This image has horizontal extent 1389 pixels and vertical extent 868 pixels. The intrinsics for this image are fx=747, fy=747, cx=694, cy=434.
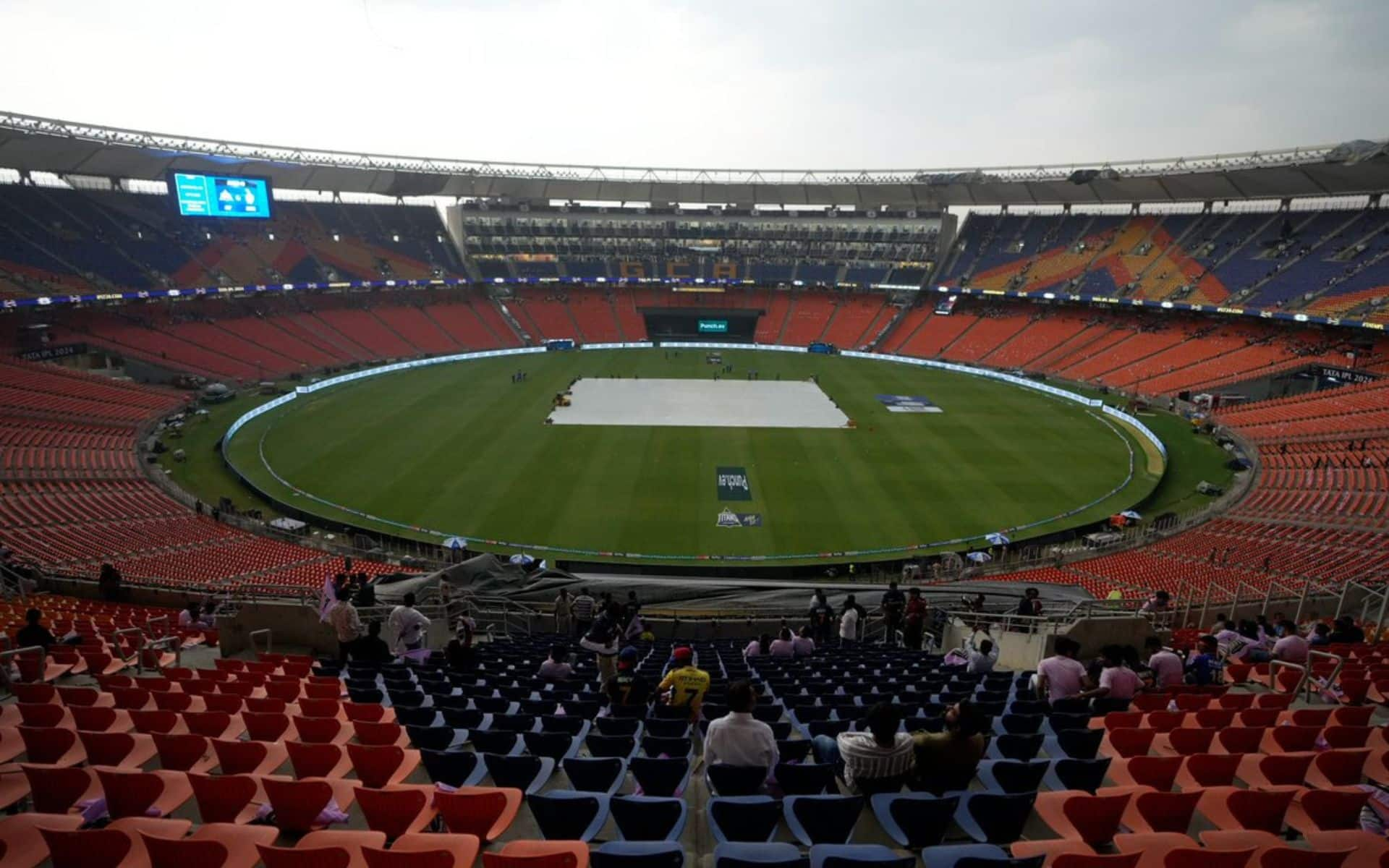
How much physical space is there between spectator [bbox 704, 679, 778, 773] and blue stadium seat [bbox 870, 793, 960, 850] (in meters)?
1.11

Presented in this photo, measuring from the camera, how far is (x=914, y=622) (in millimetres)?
16594

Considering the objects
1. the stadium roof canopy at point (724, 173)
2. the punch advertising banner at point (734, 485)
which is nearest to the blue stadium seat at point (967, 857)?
the punch advertising banner at point (734, 485)

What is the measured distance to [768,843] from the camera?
4785 mm

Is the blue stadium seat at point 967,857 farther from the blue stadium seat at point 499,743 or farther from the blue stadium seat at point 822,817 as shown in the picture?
the blue stadium seat at point 499,743

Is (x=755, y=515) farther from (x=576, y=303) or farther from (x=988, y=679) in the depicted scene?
(x=576, y=303)

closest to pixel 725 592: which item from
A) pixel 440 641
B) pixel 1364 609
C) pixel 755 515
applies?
pixel 440 641

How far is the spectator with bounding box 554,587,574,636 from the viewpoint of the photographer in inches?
741

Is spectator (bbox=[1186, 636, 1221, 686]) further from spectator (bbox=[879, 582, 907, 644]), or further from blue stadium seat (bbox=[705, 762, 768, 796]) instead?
blue stadium seat (bbox=[705, 762, 768, 796])

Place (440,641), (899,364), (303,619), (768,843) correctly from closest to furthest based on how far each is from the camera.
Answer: (768,843) → (303,619) → (440,641) → (899,364)

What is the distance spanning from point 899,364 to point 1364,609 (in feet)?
180

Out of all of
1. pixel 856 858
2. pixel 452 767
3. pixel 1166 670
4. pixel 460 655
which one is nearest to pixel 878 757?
pixel 856 858


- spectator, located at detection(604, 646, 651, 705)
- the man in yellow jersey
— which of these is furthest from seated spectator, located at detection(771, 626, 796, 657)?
the man in yellow jersey

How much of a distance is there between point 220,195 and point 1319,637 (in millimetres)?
72999

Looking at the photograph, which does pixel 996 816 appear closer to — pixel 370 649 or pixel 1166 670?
pixel 1166 670
